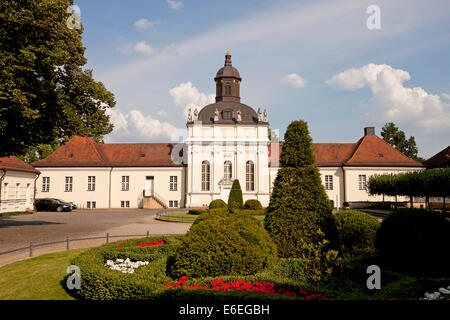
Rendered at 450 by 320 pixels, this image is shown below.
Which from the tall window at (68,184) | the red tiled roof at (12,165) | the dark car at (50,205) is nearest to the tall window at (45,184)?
the tall window at (68,184)

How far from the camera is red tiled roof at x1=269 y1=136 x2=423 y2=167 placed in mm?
44062

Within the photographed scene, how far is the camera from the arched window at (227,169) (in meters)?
44.9

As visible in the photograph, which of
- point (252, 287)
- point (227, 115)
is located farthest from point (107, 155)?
point (252, 287)

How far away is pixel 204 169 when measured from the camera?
1774 inches

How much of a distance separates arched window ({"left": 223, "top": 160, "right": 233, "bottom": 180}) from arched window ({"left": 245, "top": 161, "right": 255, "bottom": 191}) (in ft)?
7.09

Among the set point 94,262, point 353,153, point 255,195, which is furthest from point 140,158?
point 94,262

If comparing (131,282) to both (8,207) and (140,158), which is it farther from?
(140,158)

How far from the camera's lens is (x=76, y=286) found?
737cm

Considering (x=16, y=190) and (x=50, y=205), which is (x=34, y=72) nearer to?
(x=16, y=190)

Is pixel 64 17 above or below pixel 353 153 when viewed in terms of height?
above

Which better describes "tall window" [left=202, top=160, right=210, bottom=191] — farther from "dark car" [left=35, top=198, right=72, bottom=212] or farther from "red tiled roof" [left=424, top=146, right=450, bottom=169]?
"red tiled roof" [left=424, top=146, right=450, bottom=169]

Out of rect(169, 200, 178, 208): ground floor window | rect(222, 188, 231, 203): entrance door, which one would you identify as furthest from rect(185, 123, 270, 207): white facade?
rect(169, 200, 178, 208): ground floor window

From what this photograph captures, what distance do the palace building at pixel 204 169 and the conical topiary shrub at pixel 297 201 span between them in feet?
112
